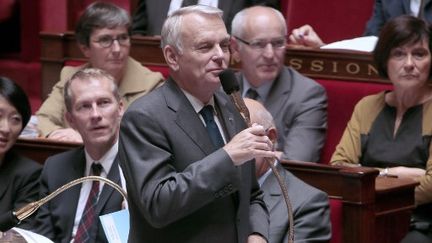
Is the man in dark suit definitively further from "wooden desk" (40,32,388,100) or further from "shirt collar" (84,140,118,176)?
"wooden desk" (40,32,388,100)

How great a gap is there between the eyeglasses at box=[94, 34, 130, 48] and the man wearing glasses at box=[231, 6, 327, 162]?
30 centimetres

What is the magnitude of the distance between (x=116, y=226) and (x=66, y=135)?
724 millimetres

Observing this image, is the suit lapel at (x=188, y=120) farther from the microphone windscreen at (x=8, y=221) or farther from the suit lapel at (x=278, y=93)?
the suit lapel at (x=278, y=93)

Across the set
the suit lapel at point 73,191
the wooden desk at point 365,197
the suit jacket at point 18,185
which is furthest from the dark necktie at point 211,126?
the suit jacket at point 18,185

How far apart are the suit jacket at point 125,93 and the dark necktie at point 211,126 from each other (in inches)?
44.5

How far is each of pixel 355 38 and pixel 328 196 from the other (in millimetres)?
984

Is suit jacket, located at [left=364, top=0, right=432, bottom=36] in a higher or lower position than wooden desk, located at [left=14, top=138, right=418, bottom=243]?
higher

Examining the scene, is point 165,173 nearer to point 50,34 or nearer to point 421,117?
point 421,117

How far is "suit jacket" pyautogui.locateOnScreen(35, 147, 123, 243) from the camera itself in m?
2.04

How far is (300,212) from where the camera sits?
6.34 ft

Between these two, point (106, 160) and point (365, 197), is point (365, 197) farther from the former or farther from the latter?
point (106, 160)

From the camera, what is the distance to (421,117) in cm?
234

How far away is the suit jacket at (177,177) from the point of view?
1.43 m

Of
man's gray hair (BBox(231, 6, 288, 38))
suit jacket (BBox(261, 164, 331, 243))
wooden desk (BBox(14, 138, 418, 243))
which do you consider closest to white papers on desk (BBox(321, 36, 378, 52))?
man's gray hair (BBox(231, 6, 288, 38))
